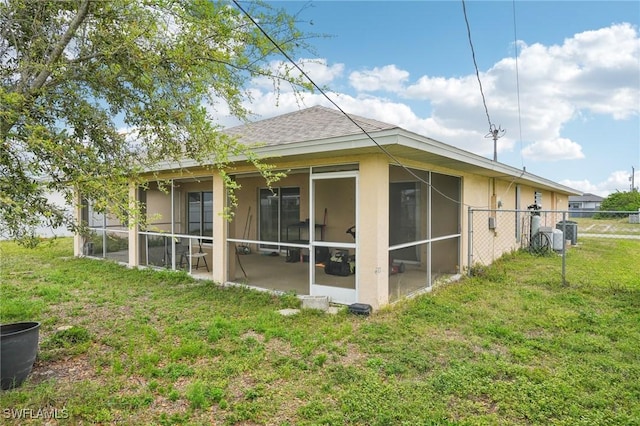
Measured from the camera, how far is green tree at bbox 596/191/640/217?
1079 inches

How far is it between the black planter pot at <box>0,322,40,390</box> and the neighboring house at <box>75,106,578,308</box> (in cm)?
111

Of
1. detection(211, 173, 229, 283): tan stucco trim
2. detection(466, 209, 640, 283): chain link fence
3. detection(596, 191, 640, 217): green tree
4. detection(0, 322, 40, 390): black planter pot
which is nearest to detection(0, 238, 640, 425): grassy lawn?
detection(0, 322, 40, 390): black planter pot

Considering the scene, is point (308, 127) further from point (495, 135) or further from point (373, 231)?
point (495, 135)

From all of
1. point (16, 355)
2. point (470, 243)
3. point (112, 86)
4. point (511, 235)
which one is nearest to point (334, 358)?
point (16, 355)

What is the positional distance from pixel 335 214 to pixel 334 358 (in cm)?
543

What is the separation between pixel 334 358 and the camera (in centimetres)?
357

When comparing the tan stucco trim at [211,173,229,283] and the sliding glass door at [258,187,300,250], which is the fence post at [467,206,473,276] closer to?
the sliding glass door at [258,187,300,250]

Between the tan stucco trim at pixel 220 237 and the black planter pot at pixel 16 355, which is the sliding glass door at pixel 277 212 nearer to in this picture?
the tan stucco trim at pixel 220 237

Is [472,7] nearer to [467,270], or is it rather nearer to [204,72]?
[204,72]

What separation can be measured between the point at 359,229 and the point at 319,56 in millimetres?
2431

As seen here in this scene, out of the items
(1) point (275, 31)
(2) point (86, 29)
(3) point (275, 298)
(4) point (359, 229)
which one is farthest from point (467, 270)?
(2) point (86, 29)

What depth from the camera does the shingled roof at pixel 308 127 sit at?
529cm

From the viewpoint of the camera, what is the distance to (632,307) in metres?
5.07

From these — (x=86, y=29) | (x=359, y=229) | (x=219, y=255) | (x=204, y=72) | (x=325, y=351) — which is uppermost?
(x=86, y=29)
